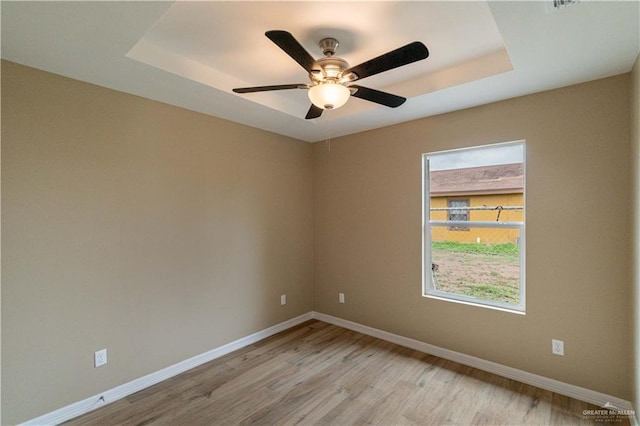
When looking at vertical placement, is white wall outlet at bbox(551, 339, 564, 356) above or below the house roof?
below

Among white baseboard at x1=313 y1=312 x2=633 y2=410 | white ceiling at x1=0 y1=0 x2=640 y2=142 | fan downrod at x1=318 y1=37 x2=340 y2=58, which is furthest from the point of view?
white baseboard at x1=313 y1=312 x2=633 y2=410

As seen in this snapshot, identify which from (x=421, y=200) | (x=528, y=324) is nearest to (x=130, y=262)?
(x=421, y=200)

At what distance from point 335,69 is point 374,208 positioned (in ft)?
6.42

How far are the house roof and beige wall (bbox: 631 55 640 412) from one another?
0.72m

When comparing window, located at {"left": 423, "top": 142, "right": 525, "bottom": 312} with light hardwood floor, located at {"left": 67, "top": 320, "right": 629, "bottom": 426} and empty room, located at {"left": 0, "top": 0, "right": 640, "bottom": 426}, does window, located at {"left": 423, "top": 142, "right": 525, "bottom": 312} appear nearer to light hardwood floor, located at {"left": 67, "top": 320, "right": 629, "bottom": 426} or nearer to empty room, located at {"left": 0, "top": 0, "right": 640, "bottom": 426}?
empty room, located at {"left": 0, "top": 0, "right": 640, "bottom": 426}

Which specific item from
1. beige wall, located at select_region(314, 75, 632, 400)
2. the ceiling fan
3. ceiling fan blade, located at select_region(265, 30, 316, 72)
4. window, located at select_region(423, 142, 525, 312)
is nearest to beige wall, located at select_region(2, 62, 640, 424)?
beige wall, located at select_region(314, 75, 632, 400)

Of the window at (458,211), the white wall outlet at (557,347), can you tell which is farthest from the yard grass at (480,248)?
the white wall outlet at (557,347)

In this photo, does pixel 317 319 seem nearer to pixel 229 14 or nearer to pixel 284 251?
pixel 284 251

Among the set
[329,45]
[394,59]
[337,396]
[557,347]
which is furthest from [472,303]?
[329,45]

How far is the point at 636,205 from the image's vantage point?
195cm

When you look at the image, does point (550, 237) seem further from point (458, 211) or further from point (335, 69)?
point (335, 69)

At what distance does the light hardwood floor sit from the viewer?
2.13m

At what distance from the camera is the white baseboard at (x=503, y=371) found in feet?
7.31

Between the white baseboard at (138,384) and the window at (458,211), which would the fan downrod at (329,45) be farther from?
the white baseboard at (138,384)
